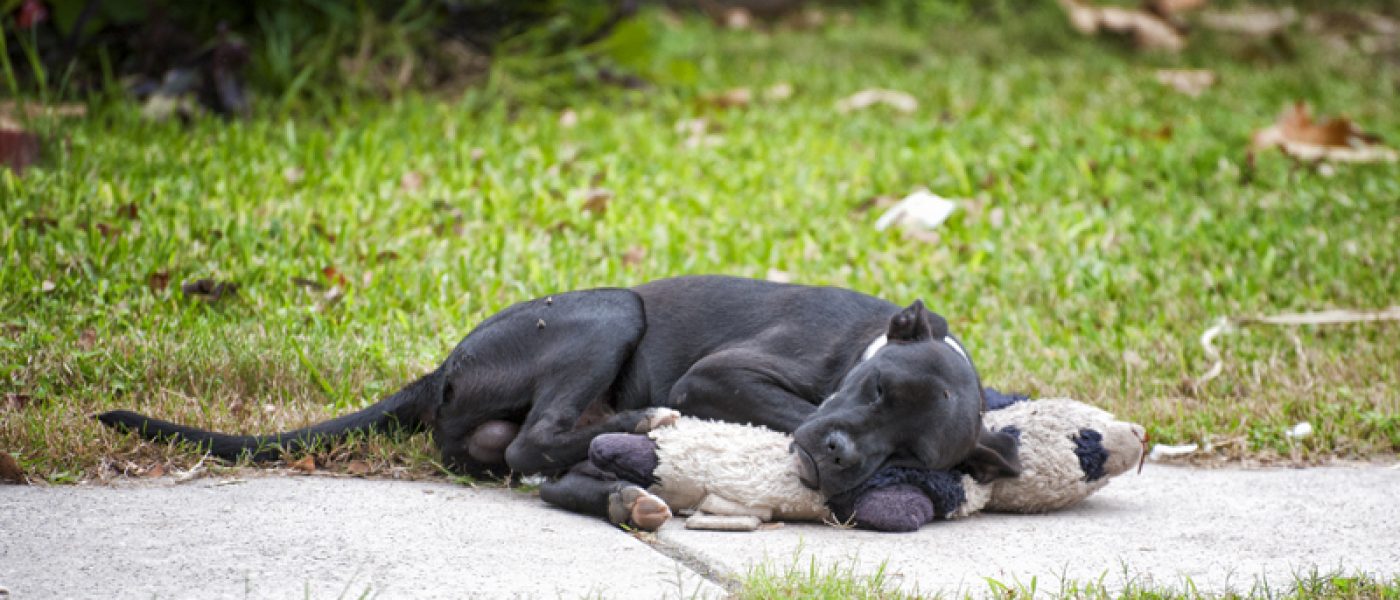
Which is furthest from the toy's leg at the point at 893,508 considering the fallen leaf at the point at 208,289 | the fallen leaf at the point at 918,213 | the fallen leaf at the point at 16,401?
the fallen leaf at the point at 918,213

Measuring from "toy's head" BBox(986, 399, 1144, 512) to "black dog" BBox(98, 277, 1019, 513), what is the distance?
0.29 ft

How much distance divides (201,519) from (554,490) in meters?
0.90

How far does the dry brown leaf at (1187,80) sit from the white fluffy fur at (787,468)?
681 centimetres

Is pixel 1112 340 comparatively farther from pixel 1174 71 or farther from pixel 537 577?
pixel 1174 71

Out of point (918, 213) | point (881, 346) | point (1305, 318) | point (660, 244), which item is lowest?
point (1305, 318)

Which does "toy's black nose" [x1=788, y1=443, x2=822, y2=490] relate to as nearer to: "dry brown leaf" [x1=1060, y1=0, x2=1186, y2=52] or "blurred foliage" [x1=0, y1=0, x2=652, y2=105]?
"blurred foliage" [x1=0, y1=0, x2=652, y2=105]

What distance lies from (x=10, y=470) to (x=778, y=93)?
7.00 metres

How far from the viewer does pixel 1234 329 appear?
5816 millimetres

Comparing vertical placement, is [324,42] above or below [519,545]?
above

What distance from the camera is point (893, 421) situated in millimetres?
3562

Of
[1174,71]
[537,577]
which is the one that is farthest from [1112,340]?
[1174,71]

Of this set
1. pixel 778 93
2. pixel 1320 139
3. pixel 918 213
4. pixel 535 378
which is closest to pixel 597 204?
pixel 918 213

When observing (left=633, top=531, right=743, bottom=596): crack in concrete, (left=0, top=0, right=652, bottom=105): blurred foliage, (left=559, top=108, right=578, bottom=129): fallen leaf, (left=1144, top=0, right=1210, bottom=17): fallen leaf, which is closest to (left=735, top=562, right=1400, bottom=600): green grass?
(left=633, top=531, right=743, bottom=596): crack in concrete

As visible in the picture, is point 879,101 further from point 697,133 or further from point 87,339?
point 87,339
